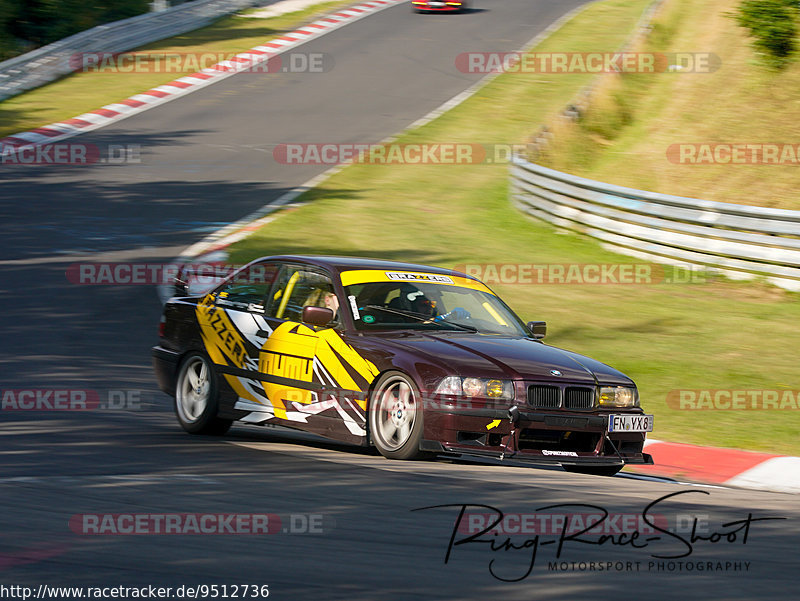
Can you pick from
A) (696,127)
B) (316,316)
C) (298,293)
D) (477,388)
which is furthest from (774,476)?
(696,127)

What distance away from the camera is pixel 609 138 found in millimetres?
25812

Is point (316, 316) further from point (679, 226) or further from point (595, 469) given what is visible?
point (679, 226)

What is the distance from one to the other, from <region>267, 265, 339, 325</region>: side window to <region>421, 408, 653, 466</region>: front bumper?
1.51 metres

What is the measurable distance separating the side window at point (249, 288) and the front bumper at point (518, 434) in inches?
85.8

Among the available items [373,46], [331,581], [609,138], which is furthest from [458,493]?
[373,46]

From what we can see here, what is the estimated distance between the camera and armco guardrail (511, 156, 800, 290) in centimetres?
1602

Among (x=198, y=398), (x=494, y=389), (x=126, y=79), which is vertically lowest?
(x=198, y=398)

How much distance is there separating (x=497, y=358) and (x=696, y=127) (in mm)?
17528

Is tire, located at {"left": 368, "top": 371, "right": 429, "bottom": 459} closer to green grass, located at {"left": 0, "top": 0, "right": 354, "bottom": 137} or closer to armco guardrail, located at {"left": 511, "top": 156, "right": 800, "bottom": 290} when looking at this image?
armco guardrail, located at {"left": 511, "top": 156, "right": 800, "bottom": 290}

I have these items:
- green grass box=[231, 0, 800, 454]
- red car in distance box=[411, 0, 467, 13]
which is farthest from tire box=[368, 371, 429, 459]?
red car in distance box=[411, 0, 467, 13]

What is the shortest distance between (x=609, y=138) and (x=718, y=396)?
51.6 feet

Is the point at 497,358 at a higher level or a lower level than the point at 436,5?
lower

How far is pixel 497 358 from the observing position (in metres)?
7.80

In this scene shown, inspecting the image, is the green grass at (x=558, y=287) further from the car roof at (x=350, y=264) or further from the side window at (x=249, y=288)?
the side window at (x=249, y=288)
